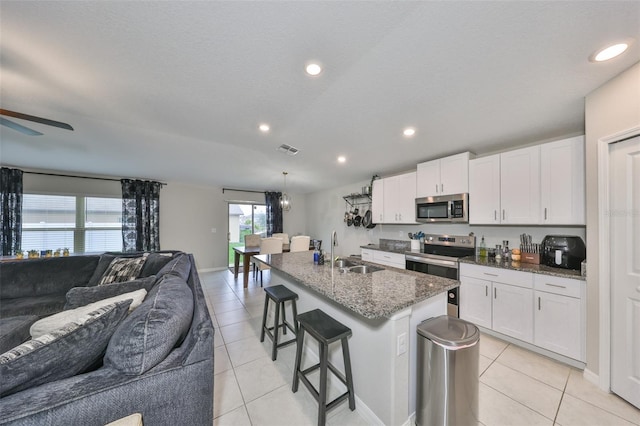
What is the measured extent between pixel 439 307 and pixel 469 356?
0.44 m

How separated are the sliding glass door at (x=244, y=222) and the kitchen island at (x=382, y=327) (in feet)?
16.9

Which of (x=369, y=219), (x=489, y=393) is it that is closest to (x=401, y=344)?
(x=489, y=393)

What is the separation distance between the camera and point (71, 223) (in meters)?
4.50

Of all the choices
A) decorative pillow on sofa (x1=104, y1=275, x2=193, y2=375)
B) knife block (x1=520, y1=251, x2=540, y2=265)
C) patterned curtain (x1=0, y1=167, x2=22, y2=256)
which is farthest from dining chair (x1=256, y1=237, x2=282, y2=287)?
patterned curtain (x1=0, y1=167, x2=22, y2=256)

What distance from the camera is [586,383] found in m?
1.78

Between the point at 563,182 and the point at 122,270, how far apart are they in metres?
5.11

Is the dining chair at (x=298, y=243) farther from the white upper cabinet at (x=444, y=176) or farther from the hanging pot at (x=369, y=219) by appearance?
the white upper cabinet at (x=444, y=176)

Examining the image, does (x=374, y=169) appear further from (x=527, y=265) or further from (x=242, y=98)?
(x=242, y=98)

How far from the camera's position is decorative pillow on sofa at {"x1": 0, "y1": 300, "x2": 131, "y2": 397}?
0.79 meters

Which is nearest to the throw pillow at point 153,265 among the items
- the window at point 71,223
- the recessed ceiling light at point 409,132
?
the window at point 71,223

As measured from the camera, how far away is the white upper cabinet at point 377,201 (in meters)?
4.30

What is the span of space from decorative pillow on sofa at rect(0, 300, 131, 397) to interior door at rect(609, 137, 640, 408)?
3315 millimetres

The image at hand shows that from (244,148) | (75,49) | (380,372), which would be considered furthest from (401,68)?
(244,148)

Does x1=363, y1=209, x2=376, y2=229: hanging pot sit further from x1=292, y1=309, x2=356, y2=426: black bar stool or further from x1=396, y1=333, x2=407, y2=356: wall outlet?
x1=396, y1=333, x2=407, y2=356: wall outlet
